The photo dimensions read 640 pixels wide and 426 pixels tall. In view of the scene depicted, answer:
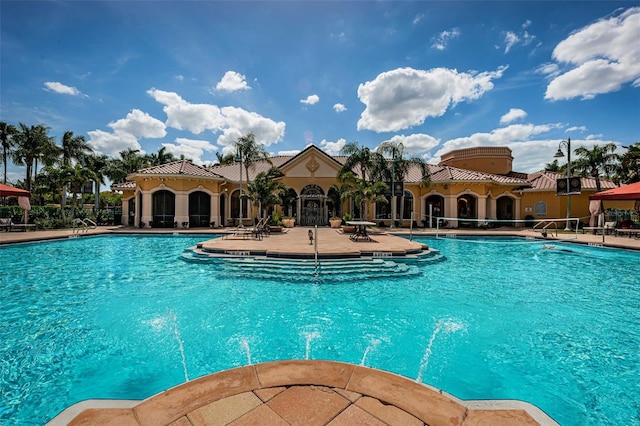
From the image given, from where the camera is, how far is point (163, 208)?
23109 millimetres

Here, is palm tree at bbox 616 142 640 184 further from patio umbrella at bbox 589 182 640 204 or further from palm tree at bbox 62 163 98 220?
palm tree at bbox 62 163 98 220

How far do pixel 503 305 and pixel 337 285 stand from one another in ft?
13.5

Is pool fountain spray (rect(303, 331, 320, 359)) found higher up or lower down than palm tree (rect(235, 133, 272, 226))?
lower down

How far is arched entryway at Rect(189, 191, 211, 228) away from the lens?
77.7 ft

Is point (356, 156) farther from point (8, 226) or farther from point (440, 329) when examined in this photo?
point (8, 226)

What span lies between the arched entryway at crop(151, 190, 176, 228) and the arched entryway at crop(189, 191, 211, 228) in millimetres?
1378

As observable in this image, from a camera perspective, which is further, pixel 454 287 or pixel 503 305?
pixel 454 287

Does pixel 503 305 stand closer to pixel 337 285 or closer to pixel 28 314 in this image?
pixel 337 285

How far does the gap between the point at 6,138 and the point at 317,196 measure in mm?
38004

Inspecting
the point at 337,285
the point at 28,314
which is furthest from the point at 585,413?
the point at 28,314

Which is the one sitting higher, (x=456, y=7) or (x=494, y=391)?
(x=456, y=7)

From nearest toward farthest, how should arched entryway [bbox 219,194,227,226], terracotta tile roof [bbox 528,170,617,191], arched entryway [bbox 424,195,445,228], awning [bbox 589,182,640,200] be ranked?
awning [bbox 589,182,640,200] < terracotta tile roof [bbox 528,170,617,191] < arched entryway [bbox 219,194,227,226] < arched entryway [bbox 424,195,445,228]

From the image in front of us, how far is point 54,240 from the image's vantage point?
16203 millimetres

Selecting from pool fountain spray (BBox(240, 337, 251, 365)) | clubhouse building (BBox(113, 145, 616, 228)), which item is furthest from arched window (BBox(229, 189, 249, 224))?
pool fountain spray (BBox(240, 337, 251, 365))
